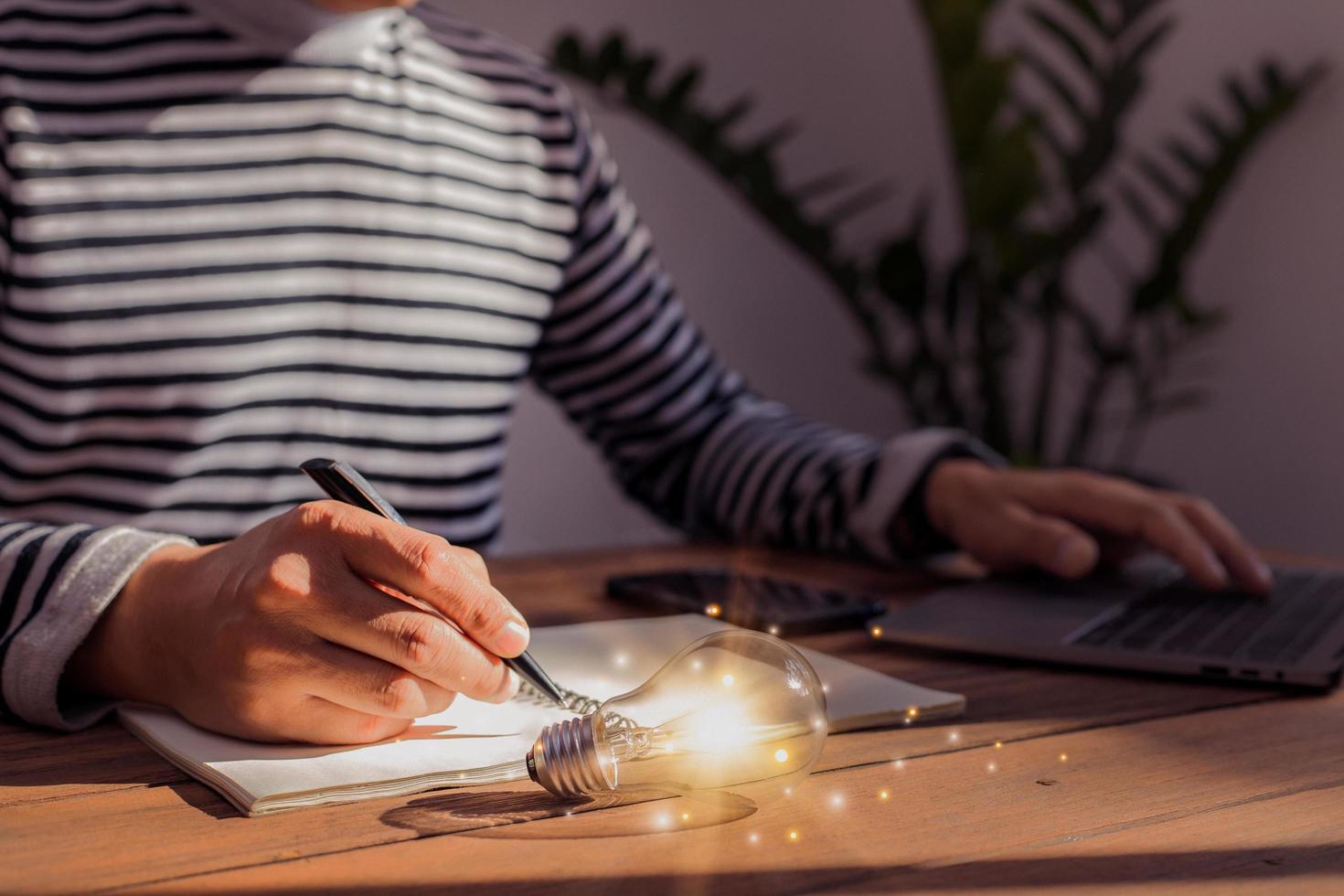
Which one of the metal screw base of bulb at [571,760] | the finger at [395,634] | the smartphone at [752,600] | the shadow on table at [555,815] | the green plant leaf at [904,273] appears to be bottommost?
the shadow on table at [555,815]

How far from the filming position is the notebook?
433 mm

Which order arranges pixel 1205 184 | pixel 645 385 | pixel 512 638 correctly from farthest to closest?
pixel 1205 184 < pixel 645 385 < pixel 512 638

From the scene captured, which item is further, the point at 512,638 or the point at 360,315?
the point at 360,315

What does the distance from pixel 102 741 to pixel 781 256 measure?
2.29 m

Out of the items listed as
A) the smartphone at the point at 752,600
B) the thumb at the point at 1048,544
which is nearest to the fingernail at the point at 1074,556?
the thumb at the point at 1048,544

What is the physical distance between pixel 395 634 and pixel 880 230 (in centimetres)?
237

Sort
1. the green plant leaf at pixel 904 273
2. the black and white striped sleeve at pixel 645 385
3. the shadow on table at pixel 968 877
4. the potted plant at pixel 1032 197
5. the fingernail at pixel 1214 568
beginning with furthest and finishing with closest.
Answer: the green plant leaf at pixel 904 273 < the potted plant at pixel 1032 197 < the black and white striped sleeve at pixel 645 385 < the fingernail at pixel 1214 568 < the shadow on table at pixel 968 877

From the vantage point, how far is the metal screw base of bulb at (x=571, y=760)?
42 cm

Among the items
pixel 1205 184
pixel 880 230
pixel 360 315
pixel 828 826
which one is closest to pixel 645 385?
pixel 360 315

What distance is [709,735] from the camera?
1.46 feet

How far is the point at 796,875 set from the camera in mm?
373

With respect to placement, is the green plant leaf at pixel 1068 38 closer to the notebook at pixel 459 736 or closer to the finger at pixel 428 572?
the notebook at pixel 459 736

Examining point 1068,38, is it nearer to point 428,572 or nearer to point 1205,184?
point 1205,184

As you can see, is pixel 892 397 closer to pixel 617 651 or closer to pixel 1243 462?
pixel 1243 462
